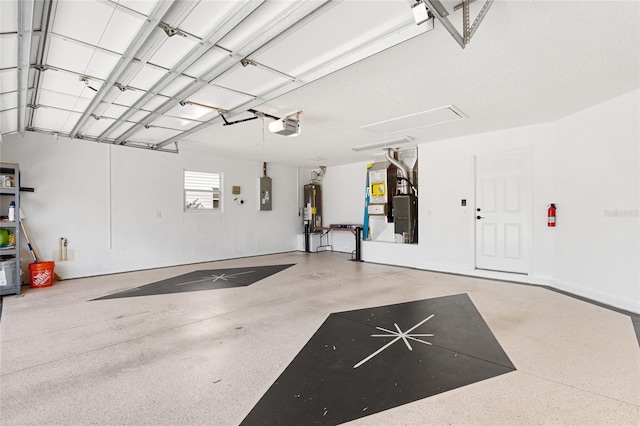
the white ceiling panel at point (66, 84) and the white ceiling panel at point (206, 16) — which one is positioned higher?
the white ceiling panel at point (206, 16)

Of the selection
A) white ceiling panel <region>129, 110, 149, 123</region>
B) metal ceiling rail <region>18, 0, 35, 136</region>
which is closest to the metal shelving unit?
metal ceiling rail <region>18, 0, 35, 136</region>

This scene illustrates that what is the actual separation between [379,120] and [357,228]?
10.7 feet

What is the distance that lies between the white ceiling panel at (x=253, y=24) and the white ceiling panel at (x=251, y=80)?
322 mm

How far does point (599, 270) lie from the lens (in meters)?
4.02

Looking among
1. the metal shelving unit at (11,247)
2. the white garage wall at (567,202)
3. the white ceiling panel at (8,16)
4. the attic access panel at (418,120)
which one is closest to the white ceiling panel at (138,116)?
the white ceiling panel at (8,16)

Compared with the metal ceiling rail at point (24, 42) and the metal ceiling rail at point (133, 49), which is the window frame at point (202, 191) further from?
the metal ceiling rail at point (24, 42)

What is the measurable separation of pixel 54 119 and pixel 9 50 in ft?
8.05

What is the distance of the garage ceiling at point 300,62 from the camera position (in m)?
2.12

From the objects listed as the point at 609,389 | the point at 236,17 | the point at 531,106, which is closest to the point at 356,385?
the point at 609,389

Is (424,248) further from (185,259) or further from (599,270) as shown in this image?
(185,259)

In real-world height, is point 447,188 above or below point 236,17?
below

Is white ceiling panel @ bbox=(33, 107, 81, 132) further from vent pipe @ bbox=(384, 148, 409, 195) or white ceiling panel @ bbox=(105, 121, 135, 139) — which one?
vent pipe @ bbox=(384, 148, 409, 195)

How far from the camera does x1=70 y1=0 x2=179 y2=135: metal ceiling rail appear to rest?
198 centimetres

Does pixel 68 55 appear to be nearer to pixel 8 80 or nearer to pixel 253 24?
pixel 8 80
